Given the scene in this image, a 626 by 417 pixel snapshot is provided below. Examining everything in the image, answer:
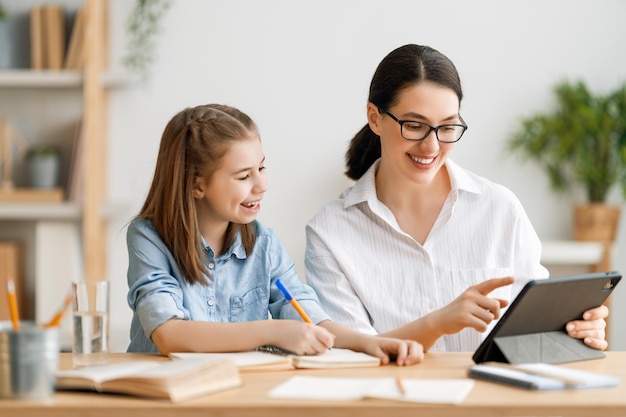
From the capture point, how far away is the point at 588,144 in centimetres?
362

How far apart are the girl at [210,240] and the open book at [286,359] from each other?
0.10 m

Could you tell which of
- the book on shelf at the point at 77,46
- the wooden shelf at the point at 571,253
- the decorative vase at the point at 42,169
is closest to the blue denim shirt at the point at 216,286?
the wooden shelf at the point at 571,253

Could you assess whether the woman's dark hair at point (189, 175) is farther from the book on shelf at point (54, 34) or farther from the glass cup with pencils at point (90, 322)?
the book on shelf at point (54, 34)

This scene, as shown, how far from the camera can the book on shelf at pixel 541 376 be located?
51.8 inches

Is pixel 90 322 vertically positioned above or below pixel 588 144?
below

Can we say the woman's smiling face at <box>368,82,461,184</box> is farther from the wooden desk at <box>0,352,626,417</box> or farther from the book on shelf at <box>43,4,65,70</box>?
the book on shelf at <box>43,4,65,70</box>

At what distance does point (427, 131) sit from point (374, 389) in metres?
0.82

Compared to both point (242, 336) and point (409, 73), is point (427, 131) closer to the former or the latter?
point (409, 73)

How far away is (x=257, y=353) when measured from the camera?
1.57 metres

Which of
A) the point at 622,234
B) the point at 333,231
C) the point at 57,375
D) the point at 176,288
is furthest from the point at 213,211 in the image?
the point at 622,234

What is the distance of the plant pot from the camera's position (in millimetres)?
3574

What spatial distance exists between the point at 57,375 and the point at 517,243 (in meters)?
1.16
